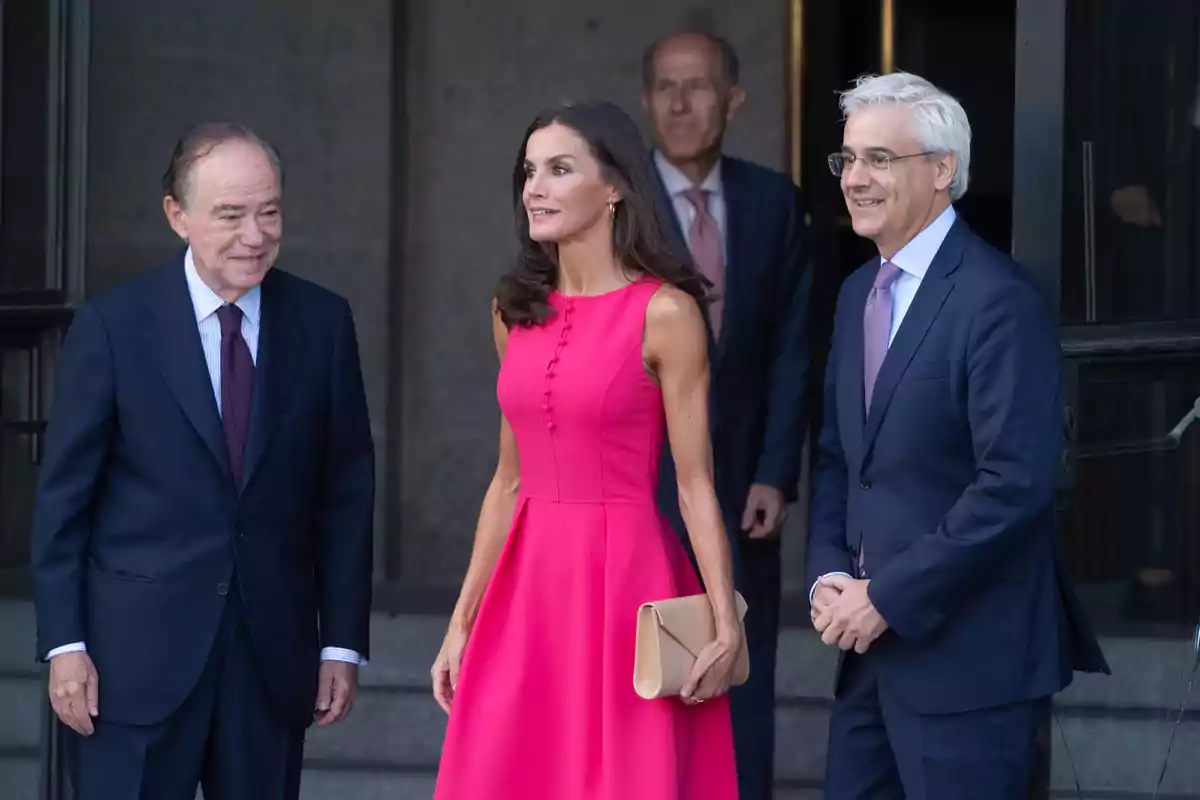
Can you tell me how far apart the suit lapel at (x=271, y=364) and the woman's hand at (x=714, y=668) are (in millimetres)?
899

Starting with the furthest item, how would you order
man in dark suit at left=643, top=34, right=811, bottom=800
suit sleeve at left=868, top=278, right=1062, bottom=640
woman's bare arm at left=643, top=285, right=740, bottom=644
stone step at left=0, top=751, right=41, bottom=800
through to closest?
man in dark suit at left=643, top=34, right=811, bottom=800
stone step at left=0, top=751, right=41, bottom=800
woman's bare arm at left=643, top=285, right=740, bottom=644
suit sleeve at left=868, top=278, right=1062, bottom=640

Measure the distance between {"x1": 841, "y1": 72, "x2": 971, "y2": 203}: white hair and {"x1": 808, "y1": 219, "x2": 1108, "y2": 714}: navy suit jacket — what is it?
0.47 ft

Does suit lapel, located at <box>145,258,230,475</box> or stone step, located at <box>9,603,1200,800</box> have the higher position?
suit lapel, located at <box>145,258,230,475</box>

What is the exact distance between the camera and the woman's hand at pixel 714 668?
355 centimetres

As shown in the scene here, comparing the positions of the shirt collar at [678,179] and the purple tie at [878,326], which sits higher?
the shirt collar at [678,179]

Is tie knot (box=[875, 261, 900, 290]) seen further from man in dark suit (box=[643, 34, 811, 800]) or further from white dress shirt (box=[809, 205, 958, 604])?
man in dark suit (box=[643, 34, 811, 800])

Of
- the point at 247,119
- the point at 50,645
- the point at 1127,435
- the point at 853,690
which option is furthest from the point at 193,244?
the point at 247,119

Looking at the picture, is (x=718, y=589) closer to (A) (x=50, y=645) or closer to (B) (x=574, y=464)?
(B) (x=574, y=464)

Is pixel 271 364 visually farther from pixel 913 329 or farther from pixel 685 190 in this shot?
pixel 685 190

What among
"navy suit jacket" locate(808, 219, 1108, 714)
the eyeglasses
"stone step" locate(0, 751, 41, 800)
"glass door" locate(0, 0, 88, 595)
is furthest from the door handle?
"stone step" locate(0, 751, 41, 800)

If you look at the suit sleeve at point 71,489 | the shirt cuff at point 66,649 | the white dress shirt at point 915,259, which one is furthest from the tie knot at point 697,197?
the shirt cuff at point 66,649

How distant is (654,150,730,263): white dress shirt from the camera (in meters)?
4.86

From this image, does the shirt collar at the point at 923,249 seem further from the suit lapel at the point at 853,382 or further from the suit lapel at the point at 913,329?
the suit lapel at the point at 853,382

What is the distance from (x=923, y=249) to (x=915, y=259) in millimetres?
24
